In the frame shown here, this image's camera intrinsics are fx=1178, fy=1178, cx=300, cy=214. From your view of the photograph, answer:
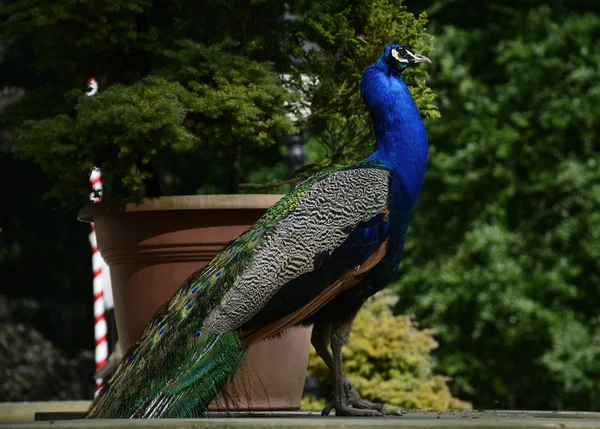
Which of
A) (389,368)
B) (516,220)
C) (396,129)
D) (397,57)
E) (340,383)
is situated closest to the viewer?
(340,383)

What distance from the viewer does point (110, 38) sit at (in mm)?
5504

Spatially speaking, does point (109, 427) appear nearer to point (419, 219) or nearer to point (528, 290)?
point (528, 290)

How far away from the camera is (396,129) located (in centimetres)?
485

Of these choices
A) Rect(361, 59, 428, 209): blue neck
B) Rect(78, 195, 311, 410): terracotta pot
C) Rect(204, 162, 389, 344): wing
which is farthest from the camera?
Rect(78, 195, 311, 410): terracotta pot

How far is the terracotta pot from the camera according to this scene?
5.28 metres

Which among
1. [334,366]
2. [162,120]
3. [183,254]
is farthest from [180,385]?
[162,120]

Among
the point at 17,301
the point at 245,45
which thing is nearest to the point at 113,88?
the point at 245,45

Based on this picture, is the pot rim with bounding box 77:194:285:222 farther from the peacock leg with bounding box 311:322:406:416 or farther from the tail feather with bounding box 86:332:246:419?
the tail feather with bounding box 86:332:246:419

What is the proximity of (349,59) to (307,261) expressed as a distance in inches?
64.0

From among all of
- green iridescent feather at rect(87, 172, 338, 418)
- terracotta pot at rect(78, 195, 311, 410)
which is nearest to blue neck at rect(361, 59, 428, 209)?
green iridescent feather at rect(87, 172, 338, 418)

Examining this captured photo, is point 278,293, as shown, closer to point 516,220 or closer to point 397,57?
point 397,57

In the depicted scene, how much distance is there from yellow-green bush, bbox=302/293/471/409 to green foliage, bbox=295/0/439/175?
5.05 feet

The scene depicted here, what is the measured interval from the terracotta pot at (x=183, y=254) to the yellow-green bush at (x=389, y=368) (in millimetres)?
1631

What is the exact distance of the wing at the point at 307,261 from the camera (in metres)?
4.37
